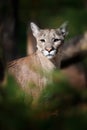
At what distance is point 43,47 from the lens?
7246mm

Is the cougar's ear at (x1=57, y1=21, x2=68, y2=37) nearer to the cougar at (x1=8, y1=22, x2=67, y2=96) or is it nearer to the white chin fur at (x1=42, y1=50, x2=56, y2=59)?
the cougar at (x1=8, y1=22, x2=67, y2=96)

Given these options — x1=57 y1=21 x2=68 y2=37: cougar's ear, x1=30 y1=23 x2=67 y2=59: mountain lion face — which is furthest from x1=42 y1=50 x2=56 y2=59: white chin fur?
x1=57 y1=21 x2=68 y2=37: cougar's ear

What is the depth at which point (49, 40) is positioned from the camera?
24.4 feet

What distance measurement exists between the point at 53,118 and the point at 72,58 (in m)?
11.7

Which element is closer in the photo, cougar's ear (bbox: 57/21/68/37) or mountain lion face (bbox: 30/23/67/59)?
mountain lion face (bbox: 30/23/67/59)

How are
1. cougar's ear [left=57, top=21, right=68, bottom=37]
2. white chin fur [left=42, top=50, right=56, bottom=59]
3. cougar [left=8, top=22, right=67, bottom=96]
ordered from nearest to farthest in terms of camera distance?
white chin fur [left=42, top=50, right=56, bottom=59], cougar [left=8, top=22, right=67, bottom=96], cougar's ear [left=57, top=21, right=68, bottom=37]

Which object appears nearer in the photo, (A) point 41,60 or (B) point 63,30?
(A) point 41,60

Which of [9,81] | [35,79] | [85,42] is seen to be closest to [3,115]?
[9,81]

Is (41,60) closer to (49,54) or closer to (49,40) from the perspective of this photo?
(49,40)

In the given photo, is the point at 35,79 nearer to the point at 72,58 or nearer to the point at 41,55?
the point at 41,55

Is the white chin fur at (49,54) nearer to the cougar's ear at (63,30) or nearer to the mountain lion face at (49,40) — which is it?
the mountain lion face at (49,40)

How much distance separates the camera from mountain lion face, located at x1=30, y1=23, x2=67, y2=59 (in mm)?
7121

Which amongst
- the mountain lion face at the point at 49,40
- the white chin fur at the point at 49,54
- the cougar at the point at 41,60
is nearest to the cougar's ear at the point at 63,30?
the mountain lion face at the point at 49,40

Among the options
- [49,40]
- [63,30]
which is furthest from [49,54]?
[63,30]
